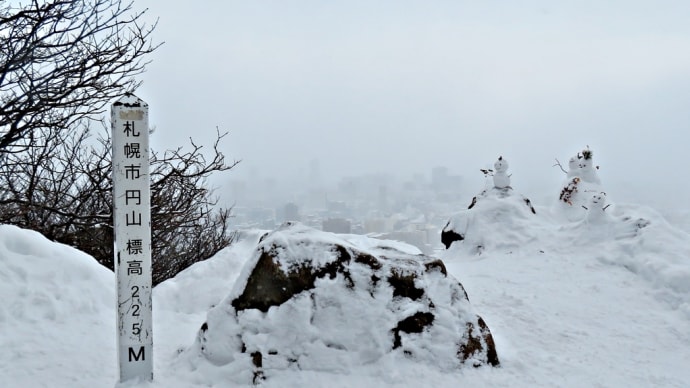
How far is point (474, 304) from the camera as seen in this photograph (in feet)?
20.8

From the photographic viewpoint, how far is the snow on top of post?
372 cm

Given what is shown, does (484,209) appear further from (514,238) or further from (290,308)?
(290,308)

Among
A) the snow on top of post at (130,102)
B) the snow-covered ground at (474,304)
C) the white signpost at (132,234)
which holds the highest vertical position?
the snow on top of post at (130,102)

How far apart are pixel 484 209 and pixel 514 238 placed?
49.8 inches

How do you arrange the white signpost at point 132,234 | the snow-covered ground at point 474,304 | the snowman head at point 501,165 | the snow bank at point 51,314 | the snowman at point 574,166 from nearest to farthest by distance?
the white signpost at point 132,234, the snow bank at point 51,314, the snow-covered ground at point 474,304, the snowman head at point 501,165, the snowman at point 574,166

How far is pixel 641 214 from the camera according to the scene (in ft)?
32.5

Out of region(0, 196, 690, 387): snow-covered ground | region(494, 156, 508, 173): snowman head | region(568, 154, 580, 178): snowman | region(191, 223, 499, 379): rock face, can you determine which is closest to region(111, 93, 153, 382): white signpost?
region(0, 196, 690, 387): snow-covered ground

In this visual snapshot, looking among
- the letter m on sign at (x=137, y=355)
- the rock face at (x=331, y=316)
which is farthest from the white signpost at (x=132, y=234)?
the rock face at (x=331, y=316)

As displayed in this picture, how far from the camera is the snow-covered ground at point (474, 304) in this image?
13.0 feet

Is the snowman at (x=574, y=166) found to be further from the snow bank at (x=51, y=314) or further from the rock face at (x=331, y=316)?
the snow bank at (x=51, y=314)

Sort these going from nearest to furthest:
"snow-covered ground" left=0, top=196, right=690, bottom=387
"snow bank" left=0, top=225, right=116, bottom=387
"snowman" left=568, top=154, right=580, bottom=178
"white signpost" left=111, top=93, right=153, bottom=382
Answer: "white signpost" left=111, top=93, right=153, bottom=382, "snow bank" left=0, top=225, right=116, bottom=387, "snow-covered ground" left=0, top=196, right=690, bottom=387, "snowman" left=568, top=154, right=580, bottom=178

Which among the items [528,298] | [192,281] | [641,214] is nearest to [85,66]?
[192,281]

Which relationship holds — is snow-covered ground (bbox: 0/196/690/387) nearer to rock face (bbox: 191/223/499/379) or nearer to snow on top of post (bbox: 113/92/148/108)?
rock face (bbox: 191/223/499/379)

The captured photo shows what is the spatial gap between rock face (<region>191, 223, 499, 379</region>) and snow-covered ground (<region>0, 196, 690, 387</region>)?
137 millimetres
